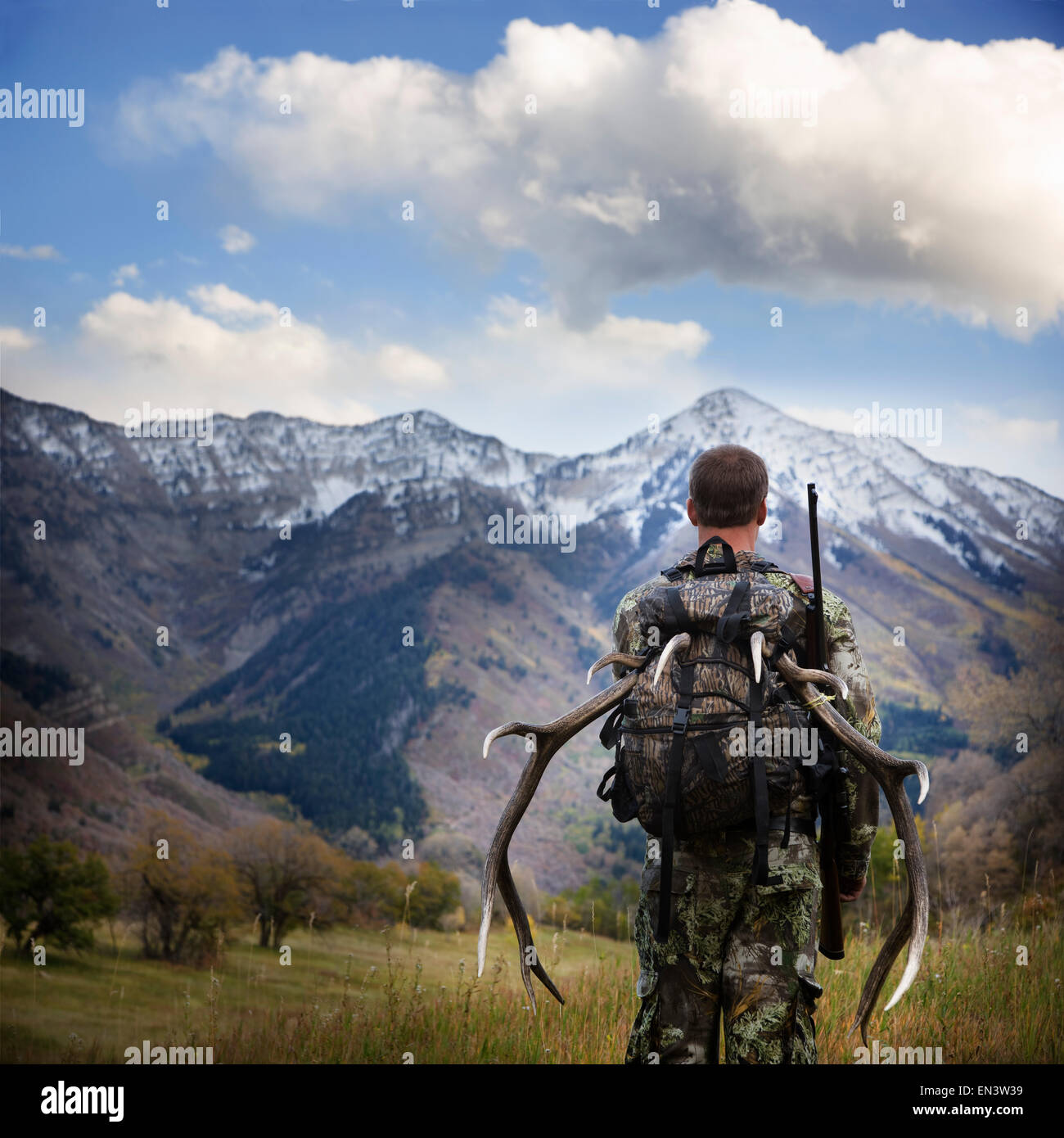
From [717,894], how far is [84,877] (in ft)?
64.4

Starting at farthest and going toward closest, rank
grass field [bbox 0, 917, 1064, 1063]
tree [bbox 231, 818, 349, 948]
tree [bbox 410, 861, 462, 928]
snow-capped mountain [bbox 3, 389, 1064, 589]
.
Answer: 1. snow-capped mountain [bbox 3, 389, 1064, 589]
2. tree [bbox 231, 818, 349, 948]
3. tree [bbox 410, 861, 462, 928]
4. grass field [bbox 0, 917, 1064, 1063]

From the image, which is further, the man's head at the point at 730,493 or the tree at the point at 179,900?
the tree at the point at 179,900

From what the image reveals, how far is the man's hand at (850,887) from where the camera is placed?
304 cm

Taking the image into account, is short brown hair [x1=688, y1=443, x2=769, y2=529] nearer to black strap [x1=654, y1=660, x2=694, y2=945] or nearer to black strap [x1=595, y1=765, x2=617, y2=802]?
black strap [x1=654, y1=660, x2=694, y2=945]

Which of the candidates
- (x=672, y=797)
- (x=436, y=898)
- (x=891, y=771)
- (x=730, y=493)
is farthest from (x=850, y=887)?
(x=436, y=898)

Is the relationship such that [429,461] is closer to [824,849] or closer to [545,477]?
[545,477]

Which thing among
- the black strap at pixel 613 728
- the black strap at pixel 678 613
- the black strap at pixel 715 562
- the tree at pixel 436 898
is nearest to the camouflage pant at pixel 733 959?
the black strap at pixel 613 728

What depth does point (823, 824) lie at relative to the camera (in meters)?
3.07

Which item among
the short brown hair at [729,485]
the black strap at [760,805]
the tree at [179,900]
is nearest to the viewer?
the black strap at [760,805]

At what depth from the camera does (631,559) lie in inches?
2699

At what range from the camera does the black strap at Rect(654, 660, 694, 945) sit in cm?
263

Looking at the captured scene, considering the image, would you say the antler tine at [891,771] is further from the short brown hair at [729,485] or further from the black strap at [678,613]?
the short brown hair at [729,485]

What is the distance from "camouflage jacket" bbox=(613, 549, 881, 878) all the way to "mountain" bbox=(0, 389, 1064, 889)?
35.5m

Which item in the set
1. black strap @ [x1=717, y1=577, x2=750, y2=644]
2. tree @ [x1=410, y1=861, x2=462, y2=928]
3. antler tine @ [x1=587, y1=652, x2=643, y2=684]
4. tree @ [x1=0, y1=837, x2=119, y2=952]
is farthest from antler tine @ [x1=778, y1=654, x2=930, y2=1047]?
tree @ [x1=0, y1=837, x2=119, y2=952]
